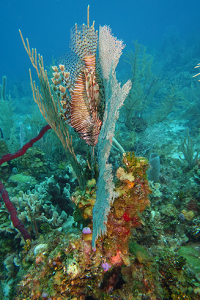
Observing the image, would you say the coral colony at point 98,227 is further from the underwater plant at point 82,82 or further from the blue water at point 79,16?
the blue water at point 79,16

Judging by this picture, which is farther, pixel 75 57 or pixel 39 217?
pixel 39 217

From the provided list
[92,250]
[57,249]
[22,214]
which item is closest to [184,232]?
[92,250]

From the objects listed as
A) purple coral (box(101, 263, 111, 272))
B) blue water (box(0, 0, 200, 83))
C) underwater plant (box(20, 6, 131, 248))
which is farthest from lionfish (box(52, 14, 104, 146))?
blue water (box(0, 0, 200, 83))

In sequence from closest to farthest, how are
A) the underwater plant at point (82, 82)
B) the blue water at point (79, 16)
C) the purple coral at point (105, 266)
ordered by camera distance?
the purple coral at point (105, 266) → the underwater plant at point (82, 82) → the blue water at point (79, 16)

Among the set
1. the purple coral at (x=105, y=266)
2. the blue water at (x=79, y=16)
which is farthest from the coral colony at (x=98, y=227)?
the blue water at (x=79, y=16)

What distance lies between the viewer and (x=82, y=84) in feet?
7.95

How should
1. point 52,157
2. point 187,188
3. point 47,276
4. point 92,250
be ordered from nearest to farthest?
point 47,276 < point 92,250 < point 187,188 < point 52,157

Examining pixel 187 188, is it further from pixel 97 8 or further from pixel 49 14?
pixel 49 14

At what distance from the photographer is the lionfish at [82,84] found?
2.41m

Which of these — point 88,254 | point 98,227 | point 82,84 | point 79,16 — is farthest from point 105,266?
point 79,16

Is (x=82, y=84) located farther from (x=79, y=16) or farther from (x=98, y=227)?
(x=79, y=16)

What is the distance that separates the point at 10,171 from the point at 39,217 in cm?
299

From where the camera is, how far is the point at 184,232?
3133 mm

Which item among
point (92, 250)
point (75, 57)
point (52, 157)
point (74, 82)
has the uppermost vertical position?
point (75, 57)
